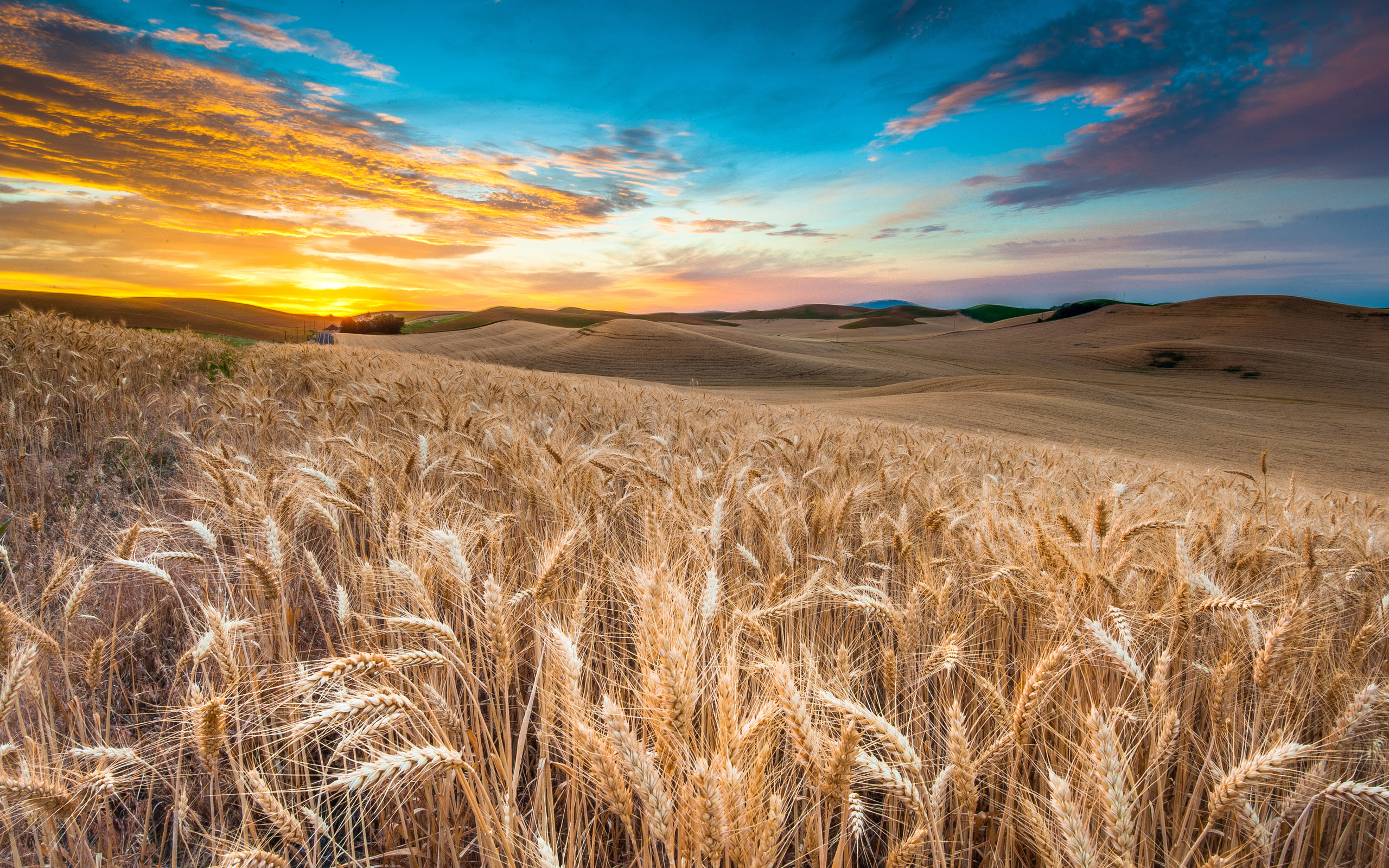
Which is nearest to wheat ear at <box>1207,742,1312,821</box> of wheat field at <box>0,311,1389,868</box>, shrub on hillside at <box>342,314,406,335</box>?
wheat field at <box>0,311,1389,868</box>

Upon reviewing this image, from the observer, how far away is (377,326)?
2520 inches

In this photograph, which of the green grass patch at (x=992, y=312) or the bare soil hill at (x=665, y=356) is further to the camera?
the green grass patch at (x=992, y=312)

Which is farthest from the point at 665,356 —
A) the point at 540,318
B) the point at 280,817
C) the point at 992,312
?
the point at 992,312

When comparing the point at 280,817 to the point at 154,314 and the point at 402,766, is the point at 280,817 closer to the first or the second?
the point at 402,766

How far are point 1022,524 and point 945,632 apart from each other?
2.99 ft

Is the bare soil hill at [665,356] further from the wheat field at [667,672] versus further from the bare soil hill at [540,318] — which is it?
the wheat field at [667,672]

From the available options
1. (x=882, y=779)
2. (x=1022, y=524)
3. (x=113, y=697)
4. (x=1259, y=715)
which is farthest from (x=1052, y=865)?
(x=113, y=697)

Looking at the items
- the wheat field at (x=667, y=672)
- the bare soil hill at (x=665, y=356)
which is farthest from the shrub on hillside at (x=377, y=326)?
the wheat field at (x=667, y=672)

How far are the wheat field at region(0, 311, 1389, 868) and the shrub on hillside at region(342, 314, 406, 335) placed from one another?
6770 cm

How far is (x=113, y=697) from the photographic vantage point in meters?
1.86

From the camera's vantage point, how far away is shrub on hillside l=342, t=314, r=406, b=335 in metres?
63.7

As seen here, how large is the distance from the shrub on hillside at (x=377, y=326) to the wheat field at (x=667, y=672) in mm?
67702

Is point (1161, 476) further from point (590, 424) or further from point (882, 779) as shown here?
point (882, 779)

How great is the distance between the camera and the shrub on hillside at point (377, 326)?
63719 mm
